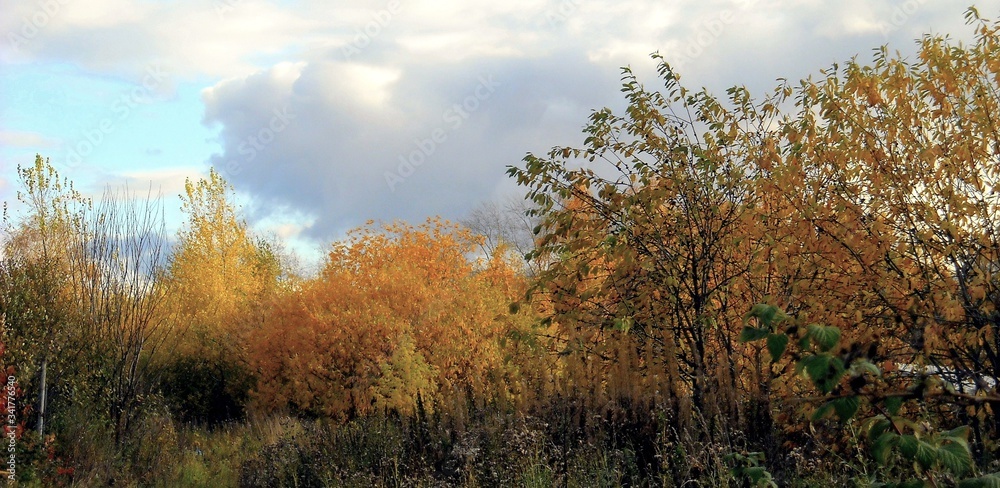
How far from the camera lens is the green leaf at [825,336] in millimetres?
1756

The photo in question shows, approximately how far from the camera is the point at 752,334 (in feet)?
6.11

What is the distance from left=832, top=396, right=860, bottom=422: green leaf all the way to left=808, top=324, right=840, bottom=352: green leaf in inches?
5.1

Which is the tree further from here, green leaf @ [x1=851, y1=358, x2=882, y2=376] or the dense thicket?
green leaf @ [x1=851, y1=358, x2=882, y2=376]

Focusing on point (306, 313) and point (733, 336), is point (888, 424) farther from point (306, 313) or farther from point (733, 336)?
point (306, 313)

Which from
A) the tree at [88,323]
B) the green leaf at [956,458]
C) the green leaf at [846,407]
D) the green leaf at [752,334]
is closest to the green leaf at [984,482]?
the green leaf at [956,458]

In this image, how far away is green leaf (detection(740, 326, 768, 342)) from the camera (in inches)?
72.3

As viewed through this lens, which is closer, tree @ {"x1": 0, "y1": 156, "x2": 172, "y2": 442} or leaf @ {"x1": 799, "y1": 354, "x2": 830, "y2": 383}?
leaf @ {"x1": 799, "y1": 354, "x2": 830, "y2": 383}

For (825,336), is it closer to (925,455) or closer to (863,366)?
(863,366)

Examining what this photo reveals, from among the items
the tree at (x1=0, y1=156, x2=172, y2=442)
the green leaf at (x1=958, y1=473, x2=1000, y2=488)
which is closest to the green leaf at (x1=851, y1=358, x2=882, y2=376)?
the green leaf at (x1=958, y1=473, x2=1000, y2=488)

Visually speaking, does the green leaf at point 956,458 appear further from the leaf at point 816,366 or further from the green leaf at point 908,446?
the leaf at point 816,366

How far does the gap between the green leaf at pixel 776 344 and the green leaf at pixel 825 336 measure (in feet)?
0.21

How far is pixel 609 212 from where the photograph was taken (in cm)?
705

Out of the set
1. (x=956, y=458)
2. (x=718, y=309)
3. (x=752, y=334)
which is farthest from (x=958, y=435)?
(x=718, y=309)

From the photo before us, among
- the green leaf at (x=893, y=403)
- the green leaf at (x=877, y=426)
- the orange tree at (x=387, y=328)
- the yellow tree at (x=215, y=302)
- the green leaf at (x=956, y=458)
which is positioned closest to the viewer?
the green leaf at (x=956, y=458)
